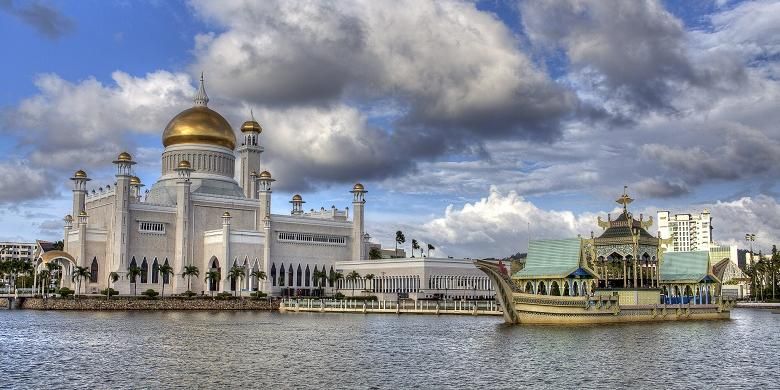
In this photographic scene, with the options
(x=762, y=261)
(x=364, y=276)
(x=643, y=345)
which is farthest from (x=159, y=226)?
(x=762, y=261)

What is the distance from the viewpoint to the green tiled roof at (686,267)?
67875 mm

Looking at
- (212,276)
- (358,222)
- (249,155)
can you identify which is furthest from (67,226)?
(358,222)

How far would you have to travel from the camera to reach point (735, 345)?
152ft

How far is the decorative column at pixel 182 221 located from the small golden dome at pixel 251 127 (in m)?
17.4

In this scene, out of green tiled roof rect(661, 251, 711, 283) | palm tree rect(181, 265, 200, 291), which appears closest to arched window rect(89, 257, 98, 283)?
palm tree rect(181, 265, 200, 291)

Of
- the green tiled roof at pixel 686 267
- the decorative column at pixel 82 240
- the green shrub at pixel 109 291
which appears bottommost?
the green shrub at pixel 109 291

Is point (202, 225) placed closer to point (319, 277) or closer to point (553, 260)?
point (319, 277)

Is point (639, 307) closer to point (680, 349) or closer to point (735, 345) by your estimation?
point (735, 345)

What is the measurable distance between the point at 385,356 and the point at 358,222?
7966 cm

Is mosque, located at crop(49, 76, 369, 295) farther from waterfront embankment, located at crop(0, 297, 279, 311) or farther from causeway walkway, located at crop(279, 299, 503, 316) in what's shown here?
causeway walkway, located at crop(279, 299, 503, 316)

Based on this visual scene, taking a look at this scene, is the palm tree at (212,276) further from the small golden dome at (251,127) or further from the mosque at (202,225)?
the small golden dome at (251,127)

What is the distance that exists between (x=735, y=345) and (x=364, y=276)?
68782 millimetres

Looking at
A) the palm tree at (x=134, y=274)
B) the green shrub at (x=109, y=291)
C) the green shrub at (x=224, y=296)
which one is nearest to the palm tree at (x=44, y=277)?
the green shrub at (x=109, y=291)

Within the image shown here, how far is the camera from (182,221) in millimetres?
103500
